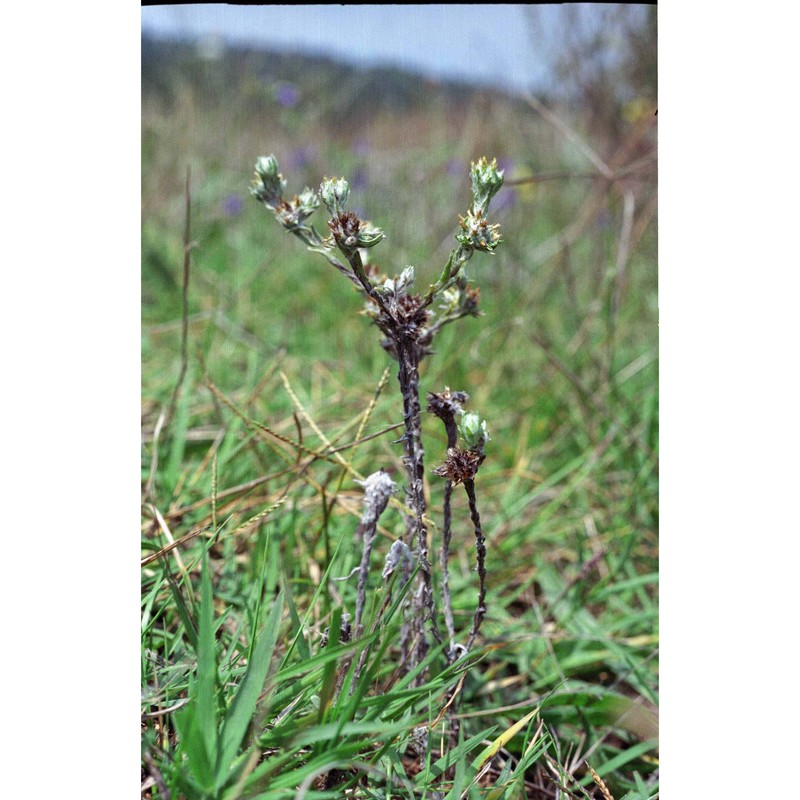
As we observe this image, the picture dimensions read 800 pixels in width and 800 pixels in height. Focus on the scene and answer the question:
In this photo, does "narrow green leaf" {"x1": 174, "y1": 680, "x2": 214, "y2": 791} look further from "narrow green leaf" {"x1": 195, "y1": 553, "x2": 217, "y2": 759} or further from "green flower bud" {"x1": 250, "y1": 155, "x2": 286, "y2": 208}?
"green flower bud" {"x1": 250, "y1": 155, "x2": 286, "y2": 208}

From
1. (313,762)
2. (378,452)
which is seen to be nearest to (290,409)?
(378,452)

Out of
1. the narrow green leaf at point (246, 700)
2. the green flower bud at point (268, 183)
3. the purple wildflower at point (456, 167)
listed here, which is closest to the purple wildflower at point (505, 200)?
the purple wildflower at point (456, 167)

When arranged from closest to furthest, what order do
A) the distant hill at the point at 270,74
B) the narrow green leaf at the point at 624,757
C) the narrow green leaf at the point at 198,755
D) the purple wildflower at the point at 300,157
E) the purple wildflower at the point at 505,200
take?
the narrow green leaf at the point at 198,755, the narrow green leaf at the point at 624,757, the distant hill at the point at 270,74, the purple wildflower at the point at 300,157, the purple wildflower at the point at 505,200

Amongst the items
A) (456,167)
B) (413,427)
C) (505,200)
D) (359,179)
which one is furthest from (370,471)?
(505,200)

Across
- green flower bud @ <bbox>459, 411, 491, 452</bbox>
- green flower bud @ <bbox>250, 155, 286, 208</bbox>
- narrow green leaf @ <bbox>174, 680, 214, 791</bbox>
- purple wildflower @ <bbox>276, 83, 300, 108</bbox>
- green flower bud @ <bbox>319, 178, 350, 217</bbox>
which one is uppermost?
purple wildflower @ <bbox>276, 83, 300, 108</bbox>

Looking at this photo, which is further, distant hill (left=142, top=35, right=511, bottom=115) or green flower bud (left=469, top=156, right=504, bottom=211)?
distant hill (left=142, top=35, right=511, bottom=115)

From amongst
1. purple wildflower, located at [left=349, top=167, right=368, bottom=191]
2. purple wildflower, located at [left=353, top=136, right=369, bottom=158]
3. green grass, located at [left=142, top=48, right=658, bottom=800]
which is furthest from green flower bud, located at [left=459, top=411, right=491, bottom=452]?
purple wildflower, located at [left=349, top=167, right=368, bottom=191]

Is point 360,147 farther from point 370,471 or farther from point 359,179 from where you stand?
point 370,471

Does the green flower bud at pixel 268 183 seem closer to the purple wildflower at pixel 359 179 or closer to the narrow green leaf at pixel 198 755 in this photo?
the narrow green leaf at pixel 198 755
